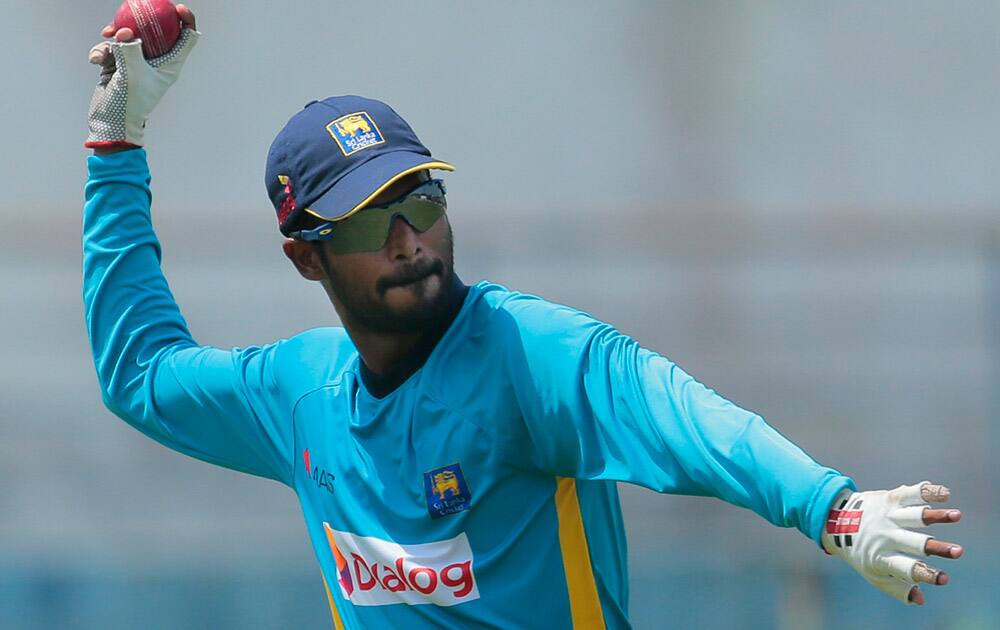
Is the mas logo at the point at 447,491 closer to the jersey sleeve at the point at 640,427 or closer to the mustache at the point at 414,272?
the jersey sleeve at the point at 640,427

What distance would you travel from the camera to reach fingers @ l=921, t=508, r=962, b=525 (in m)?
1.19

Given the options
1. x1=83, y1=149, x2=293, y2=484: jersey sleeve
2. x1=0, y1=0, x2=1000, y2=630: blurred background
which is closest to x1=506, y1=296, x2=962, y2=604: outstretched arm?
x1=83, y1=149, x2=293, y2=484: jersey sleeve

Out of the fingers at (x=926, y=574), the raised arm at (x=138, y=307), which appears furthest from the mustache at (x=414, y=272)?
the fingers at (x=926, y=574)

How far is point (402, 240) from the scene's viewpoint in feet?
5.79

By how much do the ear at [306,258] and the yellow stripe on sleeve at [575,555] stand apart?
49cm

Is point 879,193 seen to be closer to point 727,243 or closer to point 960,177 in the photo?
point 960,177

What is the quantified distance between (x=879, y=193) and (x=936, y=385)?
810mm

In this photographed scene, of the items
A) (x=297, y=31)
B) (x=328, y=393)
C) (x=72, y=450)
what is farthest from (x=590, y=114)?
(x=328, y=393)

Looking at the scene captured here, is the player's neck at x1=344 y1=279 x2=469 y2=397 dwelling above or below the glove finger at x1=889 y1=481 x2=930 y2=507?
above

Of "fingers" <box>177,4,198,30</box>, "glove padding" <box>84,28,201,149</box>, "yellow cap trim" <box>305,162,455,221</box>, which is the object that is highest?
"fingers" <box>177,4,198,30</box>

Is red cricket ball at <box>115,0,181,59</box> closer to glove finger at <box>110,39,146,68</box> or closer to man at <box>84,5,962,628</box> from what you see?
glove finger at <box>110,39,146,68</box>

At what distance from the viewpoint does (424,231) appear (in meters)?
1.78

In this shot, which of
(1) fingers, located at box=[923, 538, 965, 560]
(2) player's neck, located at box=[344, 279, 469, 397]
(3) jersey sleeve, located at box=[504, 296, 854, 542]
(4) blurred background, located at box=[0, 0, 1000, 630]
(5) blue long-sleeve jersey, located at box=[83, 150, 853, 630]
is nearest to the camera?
(1) fingers, located at box=[923, 538, 965, 560]

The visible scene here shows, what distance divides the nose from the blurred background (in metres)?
2.83
